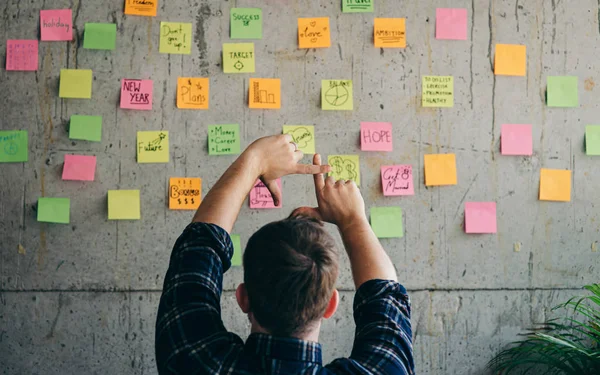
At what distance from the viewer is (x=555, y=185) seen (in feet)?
7.16

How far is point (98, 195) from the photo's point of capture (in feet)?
6.82

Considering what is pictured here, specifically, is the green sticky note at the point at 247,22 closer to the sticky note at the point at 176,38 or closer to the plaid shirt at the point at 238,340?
the sticky note at the point at 176,38

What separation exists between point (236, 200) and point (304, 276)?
210 mm

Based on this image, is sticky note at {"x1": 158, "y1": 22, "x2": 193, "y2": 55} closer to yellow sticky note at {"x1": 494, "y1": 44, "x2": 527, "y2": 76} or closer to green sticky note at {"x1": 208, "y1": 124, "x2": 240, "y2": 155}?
green sticky note at {"x1": 208, "y1": 124, "x2": 240, "y2": 155}

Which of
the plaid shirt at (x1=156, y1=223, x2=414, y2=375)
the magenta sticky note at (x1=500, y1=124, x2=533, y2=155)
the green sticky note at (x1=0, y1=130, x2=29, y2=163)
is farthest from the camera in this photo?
the magenta sticky note at (x1=500, y1=124, x2=533, y2=155)

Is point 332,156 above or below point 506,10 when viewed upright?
Answer: below

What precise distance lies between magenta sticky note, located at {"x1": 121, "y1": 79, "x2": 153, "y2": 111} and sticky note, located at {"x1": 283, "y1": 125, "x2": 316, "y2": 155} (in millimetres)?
504

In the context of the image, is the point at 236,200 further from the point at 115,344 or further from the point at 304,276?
the point at 115,344

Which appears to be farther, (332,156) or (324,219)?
(332,156)

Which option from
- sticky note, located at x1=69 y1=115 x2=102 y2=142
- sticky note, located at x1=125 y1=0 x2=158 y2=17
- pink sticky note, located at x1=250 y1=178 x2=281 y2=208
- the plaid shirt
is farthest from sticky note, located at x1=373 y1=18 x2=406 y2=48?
the plaid shirt

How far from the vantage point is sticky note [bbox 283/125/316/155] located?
211 cm

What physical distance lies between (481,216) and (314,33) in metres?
0.91

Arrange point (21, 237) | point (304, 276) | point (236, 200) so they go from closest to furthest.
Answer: point (304, 276) < point (236, 200) < point (21, 237)

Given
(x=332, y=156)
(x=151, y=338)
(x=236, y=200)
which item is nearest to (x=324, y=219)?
(x=236, y=200)
